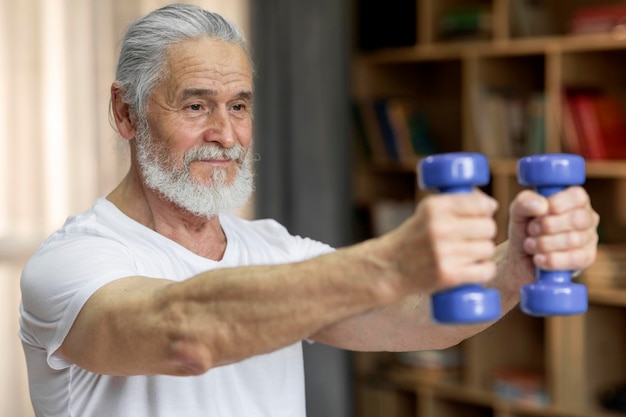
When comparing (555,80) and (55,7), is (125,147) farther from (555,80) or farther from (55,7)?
(555,80)

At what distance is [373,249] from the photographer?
4.04ft

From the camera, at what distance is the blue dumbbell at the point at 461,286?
1.22 m

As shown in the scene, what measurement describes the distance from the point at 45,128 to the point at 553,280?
2422mm

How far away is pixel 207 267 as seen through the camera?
1868mm

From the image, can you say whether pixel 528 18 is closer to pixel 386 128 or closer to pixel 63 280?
pixel 386 128

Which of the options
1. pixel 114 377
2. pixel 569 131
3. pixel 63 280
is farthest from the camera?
pixel 569 131

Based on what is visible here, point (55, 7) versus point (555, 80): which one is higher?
point (55, 7)

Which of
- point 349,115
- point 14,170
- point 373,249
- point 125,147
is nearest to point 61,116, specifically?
point 14,170

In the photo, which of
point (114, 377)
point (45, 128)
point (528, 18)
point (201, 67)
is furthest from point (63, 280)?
point (528, 18)

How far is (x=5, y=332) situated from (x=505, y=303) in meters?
2.18

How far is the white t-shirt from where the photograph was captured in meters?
1.57

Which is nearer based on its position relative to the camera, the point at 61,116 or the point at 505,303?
the point at 505,303

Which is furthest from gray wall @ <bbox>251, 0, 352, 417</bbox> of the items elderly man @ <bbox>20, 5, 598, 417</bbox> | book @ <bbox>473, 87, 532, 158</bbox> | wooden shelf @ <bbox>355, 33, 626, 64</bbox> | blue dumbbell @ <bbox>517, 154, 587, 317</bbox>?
blue dumbbell @ <bbox>517, 154, 587, 317</bbox>

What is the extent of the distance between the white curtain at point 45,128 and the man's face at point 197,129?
5.26 feet
